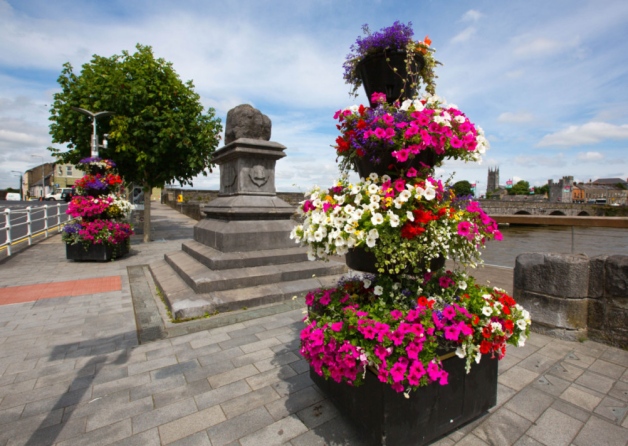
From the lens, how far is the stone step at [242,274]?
16.1ft

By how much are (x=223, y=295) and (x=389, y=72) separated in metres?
Answer: 3.69

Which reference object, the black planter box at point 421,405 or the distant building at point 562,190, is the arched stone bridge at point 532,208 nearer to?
the distant building at point 562,190

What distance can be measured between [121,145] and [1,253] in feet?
14.9

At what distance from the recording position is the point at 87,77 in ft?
39.9

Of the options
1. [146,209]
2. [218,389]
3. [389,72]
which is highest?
[389,72]

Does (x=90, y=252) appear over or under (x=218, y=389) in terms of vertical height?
over

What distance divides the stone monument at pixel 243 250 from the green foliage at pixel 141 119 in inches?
204

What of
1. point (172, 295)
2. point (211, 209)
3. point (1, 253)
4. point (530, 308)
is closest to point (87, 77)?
point (1, 253)

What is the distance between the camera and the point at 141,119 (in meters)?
11.2

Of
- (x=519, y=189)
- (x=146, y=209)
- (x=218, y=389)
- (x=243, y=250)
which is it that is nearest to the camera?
(x=218, y=389)

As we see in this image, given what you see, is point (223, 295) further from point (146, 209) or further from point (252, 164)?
point (146, 209)

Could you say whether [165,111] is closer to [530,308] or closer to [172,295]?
[172,295]

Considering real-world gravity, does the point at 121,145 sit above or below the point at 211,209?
above

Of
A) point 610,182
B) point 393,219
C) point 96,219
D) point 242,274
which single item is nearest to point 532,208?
point 242,274
